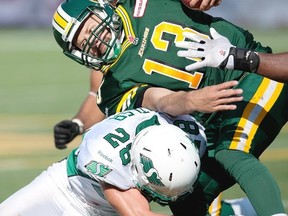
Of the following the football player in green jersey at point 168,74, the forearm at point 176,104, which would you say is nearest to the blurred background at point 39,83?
the football player in green jersey at point 168,74

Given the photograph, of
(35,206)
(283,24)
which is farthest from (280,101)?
(283,24)

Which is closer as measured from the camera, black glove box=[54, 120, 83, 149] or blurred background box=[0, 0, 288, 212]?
black glove box=[54, 120, 83, 149]

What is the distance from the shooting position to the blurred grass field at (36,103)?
6820 millimetres

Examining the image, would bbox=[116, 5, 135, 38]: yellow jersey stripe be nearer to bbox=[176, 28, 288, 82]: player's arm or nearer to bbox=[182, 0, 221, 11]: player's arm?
bbox=[182, 0, 221, 11]: player's arm

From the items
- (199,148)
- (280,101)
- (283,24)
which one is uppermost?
(280,101)

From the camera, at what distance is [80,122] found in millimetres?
5809

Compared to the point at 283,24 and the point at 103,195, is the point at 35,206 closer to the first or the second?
the point at 103,195

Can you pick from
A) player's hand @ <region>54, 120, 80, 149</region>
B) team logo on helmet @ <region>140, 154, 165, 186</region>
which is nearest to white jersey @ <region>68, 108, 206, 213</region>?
team logo on helmet @ <region>140, 154, 165, 186</region>

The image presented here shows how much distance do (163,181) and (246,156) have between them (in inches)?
19.7

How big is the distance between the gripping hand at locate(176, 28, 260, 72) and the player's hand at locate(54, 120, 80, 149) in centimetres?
147

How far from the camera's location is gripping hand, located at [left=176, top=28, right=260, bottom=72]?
13.9 ft

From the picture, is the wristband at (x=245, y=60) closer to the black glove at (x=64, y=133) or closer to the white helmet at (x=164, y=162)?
the white helmet at (x=164, y=162)

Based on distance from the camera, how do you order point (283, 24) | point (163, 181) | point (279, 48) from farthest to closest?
1. point (283, 24)
2. point (279, 48)
3. point (163, 181)

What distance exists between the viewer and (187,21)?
4.79 meters
